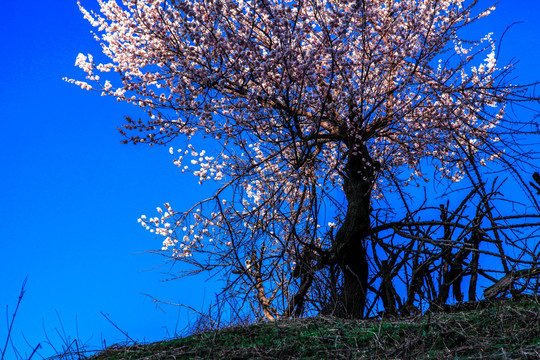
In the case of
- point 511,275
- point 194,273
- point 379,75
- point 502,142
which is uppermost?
point 379,75

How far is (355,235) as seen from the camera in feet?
25.8

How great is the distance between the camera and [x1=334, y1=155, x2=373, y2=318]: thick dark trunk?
7.78 m

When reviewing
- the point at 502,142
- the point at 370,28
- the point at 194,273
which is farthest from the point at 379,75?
the point at 194,273

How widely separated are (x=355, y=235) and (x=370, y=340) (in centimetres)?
346

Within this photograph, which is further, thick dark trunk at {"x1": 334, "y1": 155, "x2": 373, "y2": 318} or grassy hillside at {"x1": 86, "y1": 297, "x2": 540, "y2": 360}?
thick dark trunk at {"x1": 334, "y1": 155, "x2": 373, "y2": 318}

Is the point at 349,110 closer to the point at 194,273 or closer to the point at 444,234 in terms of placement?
the point at 444,234

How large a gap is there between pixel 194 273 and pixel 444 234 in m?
3.65

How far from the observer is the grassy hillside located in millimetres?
4043

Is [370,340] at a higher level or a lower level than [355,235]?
lower

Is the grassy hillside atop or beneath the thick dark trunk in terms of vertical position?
beneath

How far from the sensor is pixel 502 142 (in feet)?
23.0

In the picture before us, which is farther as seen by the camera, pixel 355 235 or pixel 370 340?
pixel 355 235

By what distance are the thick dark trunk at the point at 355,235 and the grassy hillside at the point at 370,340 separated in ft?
8.17

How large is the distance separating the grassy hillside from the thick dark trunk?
2491 millimetres
